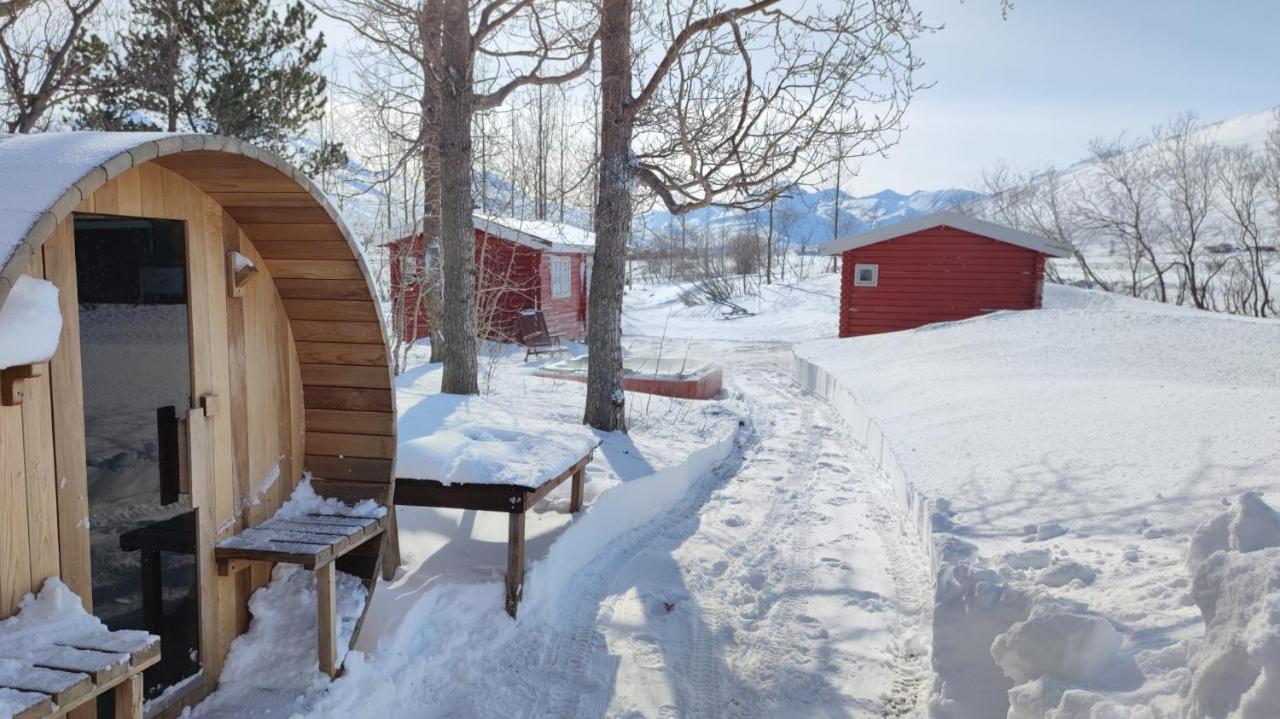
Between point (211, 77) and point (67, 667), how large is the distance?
1305 cm

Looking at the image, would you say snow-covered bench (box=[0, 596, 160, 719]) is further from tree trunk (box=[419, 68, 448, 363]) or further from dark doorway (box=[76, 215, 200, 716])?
tree trunk (box=[419, 68, 448, 363])

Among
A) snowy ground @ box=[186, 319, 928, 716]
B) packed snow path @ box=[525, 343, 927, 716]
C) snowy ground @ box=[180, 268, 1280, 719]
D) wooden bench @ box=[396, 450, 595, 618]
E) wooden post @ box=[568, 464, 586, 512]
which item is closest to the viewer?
snowy ground @ box=[180, 268, 1280, 719]

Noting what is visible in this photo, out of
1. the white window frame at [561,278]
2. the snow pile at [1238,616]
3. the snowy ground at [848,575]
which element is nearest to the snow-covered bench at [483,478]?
the snowy ground at [848,575]

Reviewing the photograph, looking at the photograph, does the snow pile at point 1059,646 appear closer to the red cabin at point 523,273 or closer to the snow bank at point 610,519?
the snow bank at point 610,519

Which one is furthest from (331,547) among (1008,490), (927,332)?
(927,332)

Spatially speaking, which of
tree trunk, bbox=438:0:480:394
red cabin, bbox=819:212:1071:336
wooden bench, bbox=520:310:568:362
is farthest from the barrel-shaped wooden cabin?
red cabin, bbox=819:212:1071:336

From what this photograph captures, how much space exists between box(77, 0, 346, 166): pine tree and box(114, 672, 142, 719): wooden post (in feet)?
A: 39.7

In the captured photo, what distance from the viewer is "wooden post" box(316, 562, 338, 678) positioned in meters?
3.66

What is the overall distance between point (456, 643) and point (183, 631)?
128 centimetres

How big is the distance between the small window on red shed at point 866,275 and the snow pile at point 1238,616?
17.7m

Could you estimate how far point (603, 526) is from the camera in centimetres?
627

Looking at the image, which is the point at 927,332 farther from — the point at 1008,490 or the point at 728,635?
the point at 728,635

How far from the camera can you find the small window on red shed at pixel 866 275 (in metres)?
20.5

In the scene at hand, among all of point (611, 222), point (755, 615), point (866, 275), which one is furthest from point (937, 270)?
point (755, 615)
